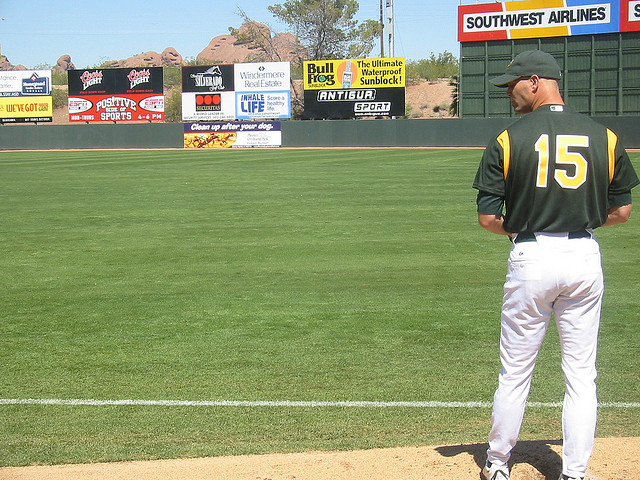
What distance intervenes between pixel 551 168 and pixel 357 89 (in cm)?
4447

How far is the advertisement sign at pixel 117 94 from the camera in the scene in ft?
165

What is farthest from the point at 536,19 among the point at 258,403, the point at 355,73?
the point at 258,403

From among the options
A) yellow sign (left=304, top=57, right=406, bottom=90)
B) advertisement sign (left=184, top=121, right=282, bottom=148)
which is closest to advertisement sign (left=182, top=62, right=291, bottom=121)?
advertisement sign (left=184, top=121, right=282, bottom=148)

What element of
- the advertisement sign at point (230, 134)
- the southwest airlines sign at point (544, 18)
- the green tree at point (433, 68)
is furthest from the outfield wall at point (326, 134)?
the green tree at point (433, 68)

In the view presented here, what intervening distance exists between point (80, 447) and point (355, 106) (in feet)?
143

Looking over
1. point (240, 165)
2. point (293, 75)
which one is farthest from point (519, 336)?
point (293, 75)

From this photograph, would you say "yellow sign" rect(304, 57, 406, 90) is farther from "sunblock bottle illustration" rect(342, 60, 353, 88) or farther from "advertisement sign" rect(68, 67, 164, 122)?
"advertisement sign" rect(68, 67, 164, 122)

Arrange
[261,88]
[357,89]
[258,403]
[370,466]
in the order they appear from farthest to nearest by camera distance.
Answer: [261,88] < [357,89] < [258,403] < [370,466]

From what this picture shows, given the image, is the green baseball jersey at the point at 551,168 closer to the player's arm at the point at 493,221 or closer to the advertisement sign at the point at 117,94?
the player's arm at the point at 493,221

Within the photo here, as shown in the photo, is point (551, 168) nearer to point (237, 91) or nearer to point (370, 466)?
point (370, 466)

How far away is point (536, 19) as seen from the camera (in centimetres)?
3916

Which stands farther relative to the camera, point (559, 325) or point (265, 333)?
point (265, 333)

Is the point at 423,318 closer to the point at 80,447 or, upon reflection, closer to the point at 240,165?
the point at 80,447

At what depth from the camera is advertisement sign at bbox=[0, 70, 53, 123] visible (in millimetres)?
53594
